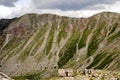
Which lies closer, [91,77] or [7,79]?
[7,79]

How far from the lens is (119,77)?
6700 centimetres

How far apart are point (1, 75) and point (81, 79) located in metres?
18.8

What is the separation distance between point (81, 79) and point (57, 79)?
203 inches

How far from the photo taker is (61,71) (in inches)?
2736

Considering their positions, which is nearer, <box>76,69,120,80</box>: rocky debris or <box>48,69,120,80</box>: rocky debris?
<box>76,69,120,80</box>: rocky debris

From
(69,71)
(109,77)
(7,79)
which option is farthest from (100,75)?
(7,79)

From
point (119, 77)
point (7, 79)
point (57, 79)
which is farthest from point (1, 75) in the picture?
point (119, 77)

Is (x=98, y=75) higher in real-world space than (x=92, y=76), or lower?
higher

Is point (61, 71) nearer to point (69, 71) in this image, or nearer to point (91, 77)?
point (69, 71)

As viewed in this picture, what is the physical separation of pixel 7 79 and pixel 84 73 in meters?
20.0

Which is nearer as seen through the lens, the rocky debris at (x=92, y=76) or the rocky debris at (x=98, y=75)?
the rocky debris at (x=98, y=75)

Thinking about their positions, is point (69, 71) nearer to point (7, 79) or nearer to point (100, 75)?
point (100, 75)

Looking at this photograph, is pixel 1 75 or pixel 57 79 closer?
pixel 1 75

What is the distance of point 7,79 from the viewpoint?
55.0m
